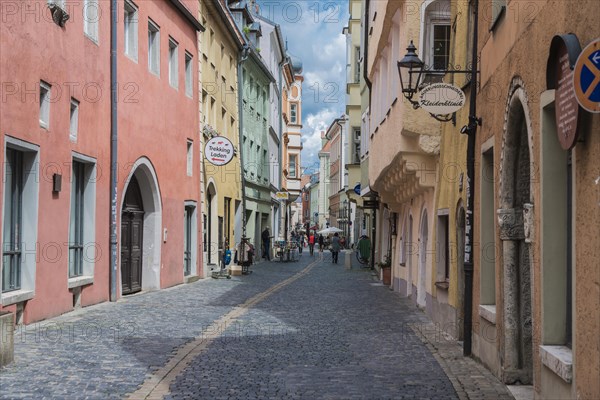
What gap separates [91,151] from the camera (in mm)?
15766

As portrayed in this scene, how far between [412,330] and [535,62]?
6.75 metres

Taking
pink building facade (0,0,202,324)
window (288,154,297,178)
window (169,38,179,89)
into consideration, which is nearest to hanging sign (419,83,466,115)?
pink building facade (0,0,202,324)

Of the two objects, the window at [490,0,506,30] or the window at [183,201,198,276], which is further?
the window at [183,201,198,276]

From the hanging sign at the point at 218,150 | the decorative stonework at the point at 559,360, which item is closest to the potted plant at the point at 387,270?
the hanging sign at the point at 218,150

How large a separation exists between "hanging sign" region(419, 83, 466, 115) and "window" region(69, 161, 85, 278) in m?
7.16

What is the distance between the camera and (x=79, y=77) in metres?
15.0

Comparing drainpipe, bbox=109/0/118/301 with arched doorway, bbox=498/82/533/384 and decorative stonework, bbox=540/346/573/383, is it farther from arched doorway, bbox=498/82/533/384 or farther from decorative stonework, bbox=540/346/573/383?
decorative stonework, bbox=540/346/573/383

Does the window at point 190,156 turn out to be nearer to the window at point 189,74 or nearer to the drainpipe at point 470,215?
the window at point 189,74

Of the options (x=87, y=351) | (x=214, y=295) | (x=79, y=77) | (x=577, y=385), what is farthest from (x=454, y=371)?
(x=214, y=295)

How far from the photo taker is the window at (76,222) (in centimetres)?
1527

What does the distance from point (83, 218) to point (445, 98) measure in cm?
797

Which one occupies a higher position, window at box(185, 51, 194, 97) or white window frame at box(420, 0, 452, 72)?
window at box(185, 51, 194, 97)

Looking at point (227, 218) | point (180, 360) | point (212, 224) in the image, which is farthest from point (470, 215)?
point (227, 218)

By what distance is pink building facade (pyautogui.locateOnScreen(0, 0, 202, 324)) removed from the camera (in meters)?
12.5
